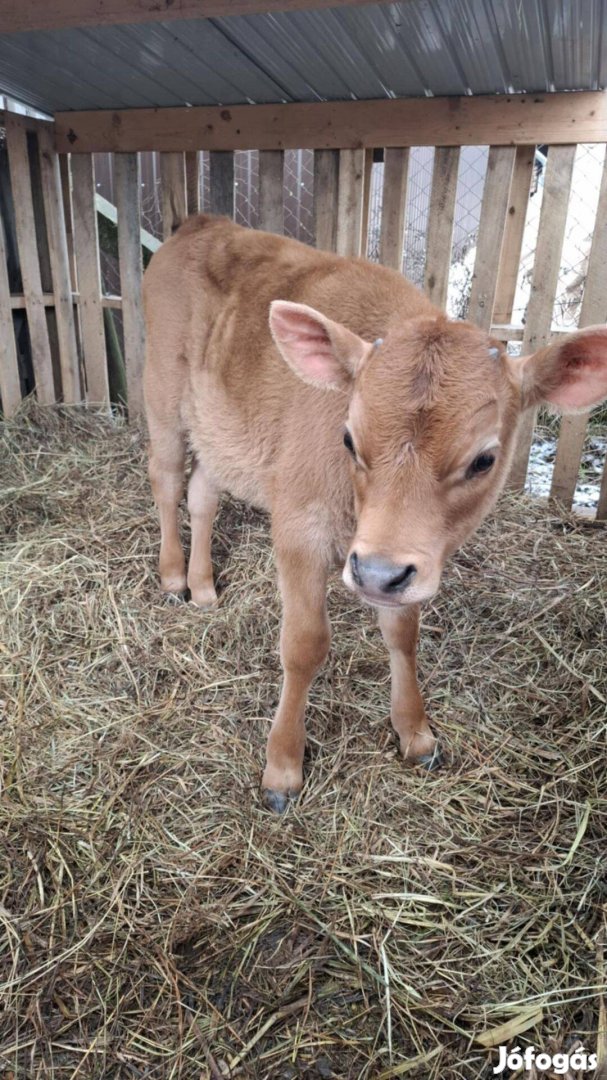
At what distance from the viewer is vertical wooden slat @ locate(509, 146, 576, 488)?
4664 millimetres

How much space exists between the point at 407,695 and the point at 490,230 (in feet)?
10.9

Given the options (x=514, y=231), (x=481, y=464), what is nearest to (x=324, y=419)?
(x=481, y=464)

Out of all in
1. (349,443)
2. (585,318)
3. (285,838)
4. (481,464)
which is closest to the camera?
(481,464)

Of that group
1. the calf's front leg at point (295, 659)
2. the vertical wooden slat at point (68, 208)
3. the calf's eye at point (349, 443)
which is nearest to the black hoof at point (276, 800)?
the calf's front leg at point (295, 659)

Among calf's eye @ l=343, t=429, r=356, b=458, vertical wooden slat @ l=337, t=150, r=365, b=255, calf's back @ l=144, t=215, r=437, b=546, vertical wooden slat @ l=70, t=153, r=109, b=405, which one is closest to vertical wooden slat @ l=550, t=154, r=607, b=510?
vertical wooden slat @ l=337, t=150, r=365, b=255

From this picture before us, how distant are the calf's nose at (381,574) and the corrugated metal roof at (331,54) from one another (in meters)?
2.86

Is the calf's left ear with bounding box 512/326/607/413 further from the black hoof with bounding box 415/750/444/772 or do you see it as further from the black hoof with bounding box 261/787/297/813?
the black hoof with bounding box 261/787/297/813

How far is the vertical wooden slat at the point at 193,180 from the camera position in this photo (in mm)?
5656

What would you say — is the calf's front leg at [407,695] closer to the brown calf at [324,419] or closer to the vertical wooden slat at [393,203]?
the brown calf at [324,419]

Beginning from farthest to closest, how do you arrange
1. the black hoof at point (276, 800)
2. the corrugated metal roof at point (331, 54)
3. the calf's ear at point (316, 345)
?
the corrugated metal roof at point (331, 54), the black hoof at point (276, 800), the calf's ear at point (316, 345)

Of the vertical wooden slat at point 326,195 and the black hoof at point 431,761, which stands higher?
the vertical wooden slat at point 326,195

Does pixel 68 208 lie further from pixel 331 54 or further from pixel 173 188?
pixel 331 54

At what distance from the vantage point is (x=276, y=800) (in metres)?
2.86

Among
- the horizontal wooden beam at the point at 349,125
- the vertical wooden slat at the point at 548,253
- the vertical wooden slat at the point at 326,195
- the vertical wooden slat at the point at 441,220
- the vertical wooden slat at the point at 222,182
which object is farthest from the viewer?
the vertical wooden slat at the point at 222,182
